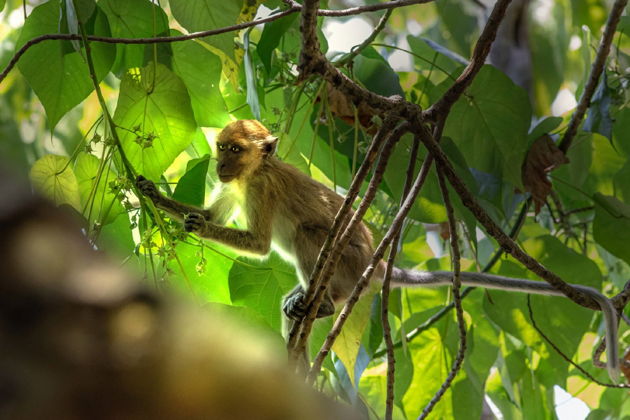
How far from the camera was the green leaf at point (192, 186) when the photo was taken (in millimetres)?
1698

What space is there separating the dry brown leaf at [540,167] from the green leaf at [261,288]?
65cm

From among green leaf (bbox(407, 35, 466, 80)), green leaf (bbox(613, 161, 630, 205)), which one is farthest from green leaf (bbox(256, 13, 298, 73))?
green leaf (bbox(613, 161, 630, 205))

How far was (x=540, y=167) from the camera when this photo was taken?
2008mm

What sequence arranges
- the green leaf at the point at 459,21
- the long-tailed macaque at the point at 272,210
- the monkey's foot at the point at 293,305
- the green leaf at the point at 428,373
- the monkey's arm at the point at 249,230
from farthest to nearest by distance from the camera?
the green leaf at the point at 459,21 < the long-tailed macaque at the point at 272,210 < the green leaf at the point at 428,373 < the monkey's arm at the point at 249,230 < the monkey's foot at the point at 293,305

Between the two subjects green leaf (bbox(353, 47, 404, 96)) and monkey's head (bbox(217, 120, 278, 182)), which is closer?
green leaf (bbox(353, 47, 404, 96))

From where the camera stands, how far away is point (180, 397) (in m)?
0.21

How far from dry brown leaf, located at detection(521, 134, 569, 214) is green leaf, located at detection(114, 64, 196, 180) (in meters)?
0.88

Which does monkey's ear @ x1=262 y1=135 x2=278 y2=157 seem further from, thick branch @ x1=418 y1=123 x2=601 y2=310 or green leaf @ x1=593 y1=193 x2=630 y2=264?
thick branch @ x1=418 y1=123 x2=601 y2=310

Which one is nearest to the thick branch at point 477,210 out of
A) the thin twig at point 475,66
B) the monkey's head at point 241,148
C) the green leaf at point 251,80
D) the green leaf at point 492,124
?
the thin twig at point 475,66

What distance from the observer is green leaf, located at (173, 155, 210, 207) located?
1.70 m

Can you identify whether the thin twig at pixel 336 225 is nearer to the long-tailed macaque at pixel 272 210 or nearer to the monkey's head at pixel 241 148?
the long-tailed macaque at pixel 272 210

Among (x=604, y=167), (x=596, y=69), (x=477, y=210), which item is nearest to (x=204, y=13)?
(x=477, y=210)

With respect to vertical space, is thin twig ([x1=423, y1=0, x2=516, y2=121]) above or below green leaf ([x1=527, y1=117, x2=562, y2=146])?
below

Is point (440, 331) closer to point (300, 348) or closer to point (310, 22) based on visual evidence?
point (300, 348)
